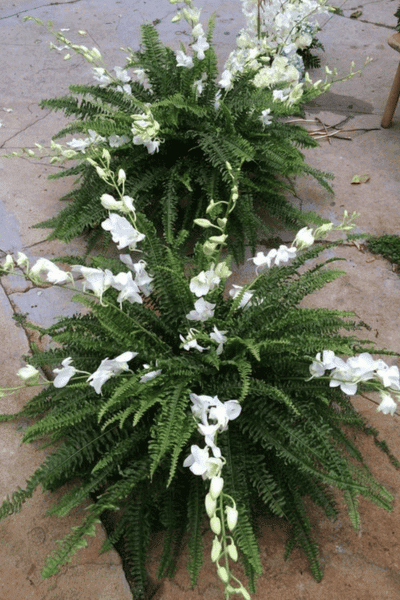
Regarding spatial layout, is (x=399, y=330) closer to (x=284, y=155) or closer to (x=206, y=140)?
(x=284, y=155)

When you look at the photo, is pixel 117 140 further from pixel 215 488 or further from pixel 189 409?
pixel 215 488

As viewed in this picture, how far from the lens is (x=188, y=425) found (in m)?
1.44

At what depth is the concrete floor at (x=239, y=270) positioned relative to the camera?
1561 millimetres

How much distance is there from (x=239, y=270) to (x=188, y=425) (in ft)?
4.12

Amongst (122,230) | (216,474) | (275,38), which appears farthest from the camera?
(275,38)

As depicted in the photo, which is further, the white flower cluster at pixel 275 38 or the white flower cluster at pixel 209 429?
the white flower cluster at pixel 275 38

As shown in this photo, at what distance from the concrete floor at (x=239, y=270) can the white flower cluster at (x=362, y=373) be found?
556 mm

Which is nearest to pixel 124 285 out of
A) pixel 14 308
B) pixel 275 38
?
pixel 14 308

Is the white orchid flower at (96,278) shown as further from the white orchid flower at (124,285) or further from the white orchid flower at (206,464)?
the white orchid flower at (206,464)

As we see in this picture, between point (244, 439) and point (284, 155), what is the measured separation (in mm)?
1493

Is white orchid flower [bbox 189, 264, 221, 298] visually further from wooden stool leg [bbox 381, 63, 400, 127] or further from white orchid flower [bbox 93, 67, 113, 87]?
wooden stool leg [bbox 381, 63, 400, 127]

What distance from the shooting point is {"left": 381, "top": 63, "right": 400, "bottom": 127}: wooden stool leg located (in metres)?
3.38

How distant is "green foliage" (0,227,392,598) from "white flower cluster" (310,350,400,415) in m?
0.06

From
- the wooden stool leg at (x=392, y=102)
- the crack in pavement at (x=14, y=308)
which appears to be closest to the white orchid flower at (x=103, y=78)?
the crack in pavement at (x=14, y=308)
